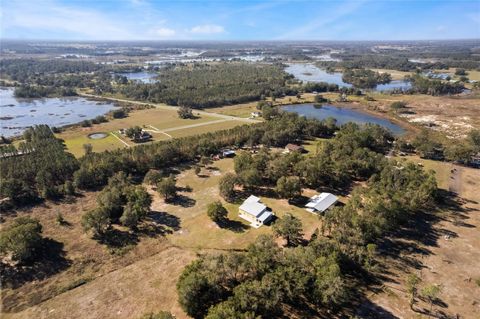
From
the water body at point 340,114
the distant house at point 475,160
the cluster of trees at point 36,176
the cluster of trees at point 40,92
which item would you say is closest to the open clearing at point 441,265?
the distant house at point 475,160

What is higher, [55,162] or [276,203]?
[55,162]

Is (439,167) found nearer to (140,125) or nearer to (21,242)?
(21,242)

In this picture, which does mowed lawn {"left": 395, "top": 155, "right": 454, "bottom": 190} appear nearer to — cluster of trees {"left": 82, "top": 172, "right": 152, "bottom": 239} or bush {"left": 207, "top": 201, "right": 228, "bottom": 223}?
bush {"left": 207, "top": 201, "right": 228, "bottom": 223}

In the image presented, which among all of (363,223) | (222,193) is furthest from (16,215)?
(363,223)

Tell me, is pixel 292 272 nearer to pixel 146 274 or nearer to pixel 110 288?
pixel 146 274

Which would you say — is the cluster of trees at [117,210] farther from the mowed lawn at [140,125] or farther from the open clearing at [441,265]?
the open clearing at [441,265]

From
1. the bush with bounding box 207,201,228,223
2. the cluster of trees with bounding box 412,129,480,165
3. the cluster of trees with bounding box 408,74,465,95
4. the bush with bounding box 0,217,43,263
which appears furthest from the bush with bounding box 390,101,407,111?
the bush with bounding box 0,217,43,263

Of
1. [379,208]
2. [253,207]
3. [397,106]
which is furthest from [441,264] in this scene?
[397,106]
